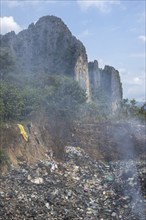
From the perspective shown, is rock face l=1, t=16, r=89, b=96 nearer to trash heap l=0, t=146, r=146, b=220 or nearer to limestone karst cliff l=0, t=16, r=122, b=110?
limestone karst cliff l=0, t=16, r=122, b=110

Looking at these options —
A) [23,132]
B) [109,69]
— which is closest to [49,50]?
[109,69]

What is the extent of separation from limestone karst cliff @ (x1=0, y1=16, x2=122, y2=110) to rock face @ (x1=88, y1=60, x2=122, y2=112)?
0.59m

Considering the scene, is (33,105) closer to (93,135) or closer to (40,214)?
(93,135)

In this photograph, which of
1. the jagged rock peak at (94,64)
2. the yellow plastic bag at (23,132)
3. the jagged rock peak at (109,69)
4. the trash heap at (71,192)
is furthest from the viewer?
the jagged rock peak at (109,69)

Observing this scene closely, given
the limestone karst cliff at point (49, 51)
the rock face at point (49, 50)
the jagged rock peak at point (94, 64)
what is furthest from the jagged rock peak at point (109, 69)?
the rock face at point (49, 50)

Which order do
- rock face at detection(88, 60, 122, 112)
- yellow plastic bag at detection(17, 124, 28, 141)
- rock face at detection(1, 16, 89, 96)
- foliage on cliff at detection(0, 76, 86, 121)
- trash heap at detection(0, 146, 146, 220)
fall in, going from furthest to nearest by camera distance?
rock face at detection(88, 60, 122, 112), rock face at detection(1, 16, 89, 96), foliage on cliff at detection(0, 76, 86, 121), yellow plastic bag at detection(17, 124, 28, 141), trash heap at detection(0, 146, 146, 220)

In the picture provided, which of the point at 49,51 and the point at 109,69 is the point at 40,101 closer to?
the point at 49,51

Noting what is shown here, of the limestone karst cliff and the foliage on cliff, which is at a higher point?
the limestone karst cliff

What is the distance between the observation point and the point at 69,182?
40.6 feet

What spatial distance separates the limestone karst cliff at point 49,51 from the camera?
31953mm

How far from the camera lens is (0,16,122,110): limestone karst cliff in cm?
3195

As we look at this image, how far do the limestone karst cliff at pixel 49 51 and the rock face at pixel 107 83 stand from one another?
0.59m

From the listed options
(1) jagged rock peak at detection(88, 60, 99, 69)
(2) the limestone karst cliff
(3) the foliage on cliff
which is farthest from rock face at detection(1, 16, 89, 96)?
(3) the foliage on cliff

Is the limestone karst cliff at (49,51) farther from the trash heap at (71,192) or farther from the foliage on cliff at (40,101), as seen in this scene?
the trash heap at (71,192)
